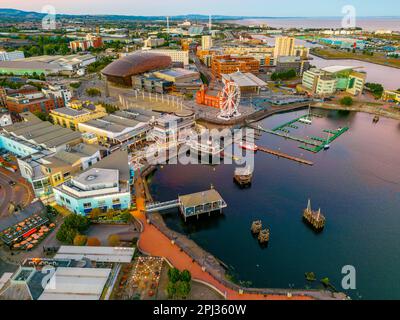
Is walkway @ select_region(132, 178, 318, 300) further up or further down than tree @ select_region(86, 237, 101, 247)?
further down

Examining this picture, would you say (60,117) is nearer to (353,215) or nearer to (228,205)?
(228,205)

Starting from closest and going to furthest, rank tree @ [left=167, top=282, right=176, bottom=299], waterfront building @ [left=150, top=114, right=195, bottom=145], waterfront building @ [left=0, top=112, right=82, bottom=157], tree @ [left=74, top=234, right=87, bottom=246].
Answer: tree @ [left=167, top=282, right=176, bottom=299]
tree @ [left=74, top=234, right=87, bottom=246]
waterfront building @ [left=0, top=112, right=82, bottom=157]
waterfront building @ [left=150, top=114, right=195, bottom=145]

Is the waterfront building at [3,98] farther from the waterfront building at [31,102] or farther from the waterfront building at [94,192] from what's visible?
the waterfront building at [94,192]

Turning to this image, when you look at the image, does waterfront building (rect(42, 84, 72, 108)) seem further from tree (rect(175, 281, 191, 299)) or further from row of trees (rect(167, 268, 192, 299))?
tree (rect(175, 281, 191, 299))

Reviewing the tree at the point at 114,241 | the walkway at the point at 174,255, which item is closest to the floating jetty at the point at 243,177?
the walkway at the point at 174,255

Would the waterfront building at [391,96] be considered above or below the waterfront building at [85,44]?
below

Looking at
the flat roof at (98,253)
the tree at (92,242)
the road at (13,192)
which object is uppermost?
the flat roof at (98,253)

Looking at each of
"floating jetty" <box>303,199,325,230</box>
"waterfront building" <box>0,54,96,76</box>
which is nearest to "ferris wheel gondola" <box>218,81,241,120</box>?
"floating jetty" <box>303,199,325,230</box>

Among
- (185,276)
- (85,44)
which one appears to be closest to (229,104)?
(185,276)

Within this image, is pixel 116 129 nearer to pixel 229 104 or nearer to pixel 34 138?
pixel 34 138
